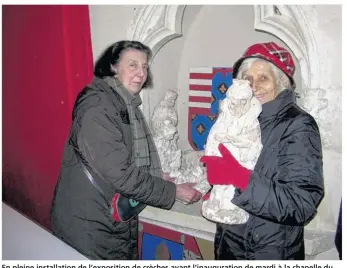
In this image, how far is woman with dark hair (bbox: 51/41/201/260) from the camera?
1.82 metres

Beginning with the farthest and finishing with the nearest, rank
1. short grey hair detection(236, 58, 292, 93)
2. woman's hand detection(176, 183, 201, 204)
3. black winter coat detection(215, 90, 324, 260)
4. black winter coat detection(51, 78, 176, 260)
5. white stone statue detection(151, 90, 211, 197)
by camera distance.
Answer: white stone statue detection(151, 90, 211, 197) → woman's hand detection(176, 183, 201, 204) → black winter coat detection(51, 78, 176, 260) → short grey hair detection(236, 58, 292, 93) → black winter coat detection(215, 90, 324, 260)

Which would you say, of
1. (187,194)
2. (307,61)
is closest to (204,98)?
(187,194)

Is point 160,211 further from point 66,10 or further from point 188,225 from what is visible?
point 66,10

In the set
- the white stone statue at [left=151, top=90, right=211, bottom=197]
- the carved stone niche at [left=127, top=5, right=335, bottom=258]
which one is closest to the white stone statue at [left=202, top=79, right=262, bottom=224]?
the carved stone niche at [left=127, top=5, right=335, bottom=258]

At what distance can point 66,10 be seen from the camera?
2301 millimetres

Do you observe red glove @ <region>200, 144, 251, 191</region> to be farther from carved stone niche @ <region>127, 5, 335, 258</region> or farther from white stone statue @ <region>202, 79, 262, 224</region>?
carved stone niche @ <region>127, 5, 335, 258</region>

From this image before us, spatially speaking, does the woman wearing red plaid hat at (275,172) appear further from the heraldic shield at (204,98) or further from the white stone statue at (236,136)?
the heraldic shield at (204,98)

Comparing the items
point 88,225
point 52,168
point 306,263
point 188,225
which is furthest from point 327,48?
point 52,168

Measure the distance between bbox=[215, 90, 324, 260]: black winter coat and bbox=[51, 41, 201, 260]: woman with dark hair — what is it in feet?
1.61

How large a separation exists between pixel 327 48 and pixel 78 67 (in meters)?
1.45

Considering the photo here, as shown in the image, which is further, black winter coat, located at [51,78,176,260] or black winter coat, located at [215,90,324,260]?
black winter coat, located at [51,78,176,260]

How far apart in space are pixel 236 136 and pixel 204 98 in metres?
1.00

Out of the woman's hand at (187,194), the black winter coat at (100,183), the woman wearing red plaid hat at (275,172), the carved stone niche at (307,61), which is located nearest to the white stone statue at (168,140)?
the woman's hand at (187,194)

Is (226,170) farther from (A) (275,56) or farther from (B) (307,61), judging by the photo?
(B) (307,61)
